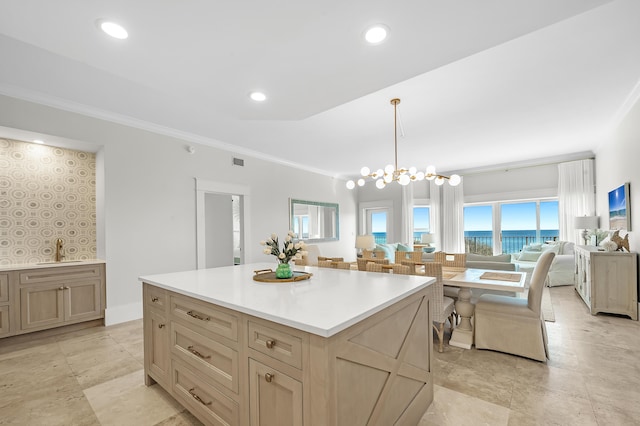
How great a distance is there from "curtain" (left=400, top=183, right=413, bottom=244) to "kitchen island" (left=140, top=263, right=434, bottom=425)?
5.82m

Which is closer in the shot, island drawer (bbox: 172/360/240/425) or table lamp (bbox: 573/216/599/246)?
island drawer (bbox: 172/360/240/425)

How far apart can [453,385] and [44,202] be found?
4803 mm

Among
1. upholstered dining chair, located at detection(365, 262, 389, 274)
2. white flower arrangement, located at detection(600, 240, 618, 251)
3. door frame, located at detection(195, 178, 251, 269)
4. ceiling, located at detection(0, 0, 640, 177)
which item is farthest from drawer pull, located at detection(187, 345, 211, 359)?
white flower arrangement, located at detection(600, 240, 618, 251)

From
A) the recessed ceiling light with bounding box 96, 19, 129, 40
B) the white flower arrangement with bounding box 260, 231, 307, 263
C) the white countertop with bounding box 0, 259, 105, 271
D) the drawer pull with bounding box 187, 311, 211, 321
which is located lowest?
the drawer pull with bounding box 187, 311, 211, 321

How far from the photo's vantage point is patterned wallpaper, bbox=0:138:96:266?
3180mm

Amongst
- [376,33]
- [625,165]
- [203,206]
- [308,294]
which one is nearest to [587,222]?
[625,165]

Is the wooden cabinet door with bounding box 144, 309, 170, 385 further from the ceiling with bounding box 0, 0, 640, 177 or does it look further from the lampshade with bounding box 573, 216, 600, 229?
the lampshade with bounding box 573, 216, 600, 229

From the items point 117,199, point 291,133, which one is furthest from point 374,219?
point 117,199

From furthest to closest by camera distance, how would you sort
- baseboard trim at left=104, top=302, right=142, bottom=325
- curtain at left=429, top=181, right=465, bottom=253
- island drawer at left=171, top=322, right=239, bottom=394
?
curtain at left=429, top=181, right=465, bottom=253 < baseboard trim at left=104, top=302, right=142, bottom=325 < island drawer at left=171, top=322, right=239, bottom=394

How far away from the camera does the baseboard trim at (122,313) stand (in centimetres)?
349

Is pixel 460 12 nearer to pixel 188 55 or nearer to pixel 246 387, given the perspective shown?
pixel 188 55

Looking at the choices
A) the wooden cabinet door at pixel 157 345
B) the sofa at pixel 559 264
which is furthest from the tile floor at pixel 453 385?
the sofa at pixel 559 264

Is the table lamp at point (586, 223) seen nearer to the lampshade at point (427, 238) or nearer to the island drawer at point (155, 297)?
the lampshade at point (427, 238)

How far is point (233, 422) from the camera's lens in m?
1.42
